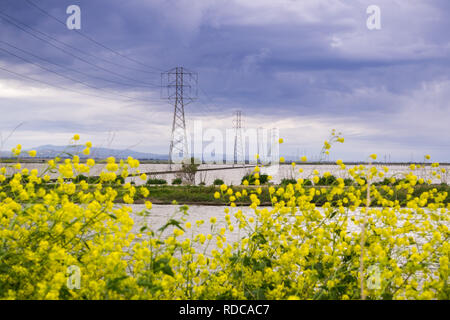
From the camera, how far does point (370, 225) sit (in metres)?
3.35

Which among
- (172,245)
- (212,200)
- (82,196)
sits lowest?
(212,200)

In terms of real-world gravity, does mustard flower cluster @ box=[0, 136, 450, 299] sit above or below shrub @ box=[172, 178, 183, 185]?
above

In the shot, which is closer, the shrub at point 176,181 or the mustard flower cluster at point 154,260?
the mustard flower cluster at point 154,260

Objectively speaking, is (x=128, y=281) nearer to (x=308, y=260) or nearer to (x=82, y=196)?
(x=82, y=196)

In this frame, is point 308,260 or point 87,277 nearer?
point 87,277

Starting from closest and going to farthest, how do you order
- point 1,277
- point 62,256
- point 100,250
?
1. point 62,256
2. point 1,277
3. point 100,250

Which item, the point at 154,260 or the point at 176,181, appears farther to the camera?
the point at 176,181

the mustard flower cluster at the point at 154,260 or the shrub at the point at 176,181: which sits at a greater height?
the mustard flower cluster at the point at 154,260

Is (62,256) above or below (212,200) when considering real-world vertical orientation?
above

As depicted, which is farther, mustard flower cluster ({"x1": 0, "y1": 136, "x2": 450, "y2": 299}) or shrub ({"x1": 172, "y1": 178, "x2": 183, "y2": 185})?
shrub ({"x1": 172, "y1": 178, "x2": 183, "y2": 185})

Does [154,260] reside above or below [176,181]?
above
